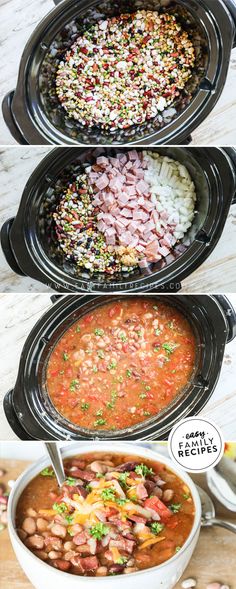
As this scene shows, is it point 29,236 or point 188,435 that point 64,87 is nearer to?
point 29,236

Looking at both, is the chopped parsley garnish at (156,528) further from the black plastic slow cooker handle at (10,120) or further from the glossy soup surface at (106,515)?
the black plastic slow cooker handle at (10,120)

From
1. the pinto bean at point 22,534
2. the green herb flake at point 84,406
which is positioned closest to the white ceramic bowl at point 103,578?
the pinto bean at point 22,534

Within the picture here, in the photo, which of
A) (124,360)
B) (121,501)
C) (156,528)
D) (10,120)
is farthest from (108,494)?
(10,120)

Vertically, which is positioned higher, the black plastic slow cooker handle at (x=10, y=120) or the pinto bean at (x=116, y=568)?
the black plastic slow cooker handle at (x=10, y=120)

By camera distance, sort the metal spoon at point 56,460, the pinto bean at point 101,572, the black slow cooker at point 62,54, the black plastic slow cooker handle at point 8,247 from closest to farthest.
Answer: the black slow cooker at point 62,54 → the black plastic slow cooker handle at point 8,247 → the pinto bean at point 101,572 → the metal spoon at point 56,460

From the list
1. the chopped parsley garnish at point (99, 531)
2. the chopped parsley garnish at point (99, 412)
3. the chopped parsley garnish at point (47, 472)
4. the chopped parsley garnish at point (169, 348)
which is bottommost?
the chopped parsley garnish at point (99, 531)

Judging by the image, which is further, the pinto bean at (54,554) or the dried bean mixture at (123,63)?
the pinto bean at (54,554)
